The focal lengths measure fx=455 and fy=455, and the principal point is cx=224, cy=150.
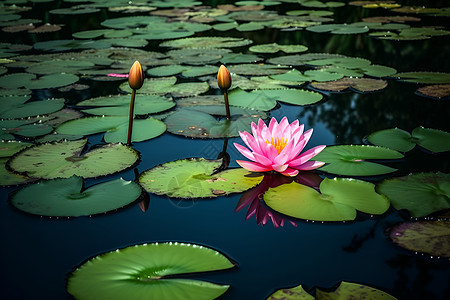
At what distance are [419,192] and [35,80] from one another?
2.44m

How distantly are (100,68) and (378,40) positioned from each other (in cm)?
241

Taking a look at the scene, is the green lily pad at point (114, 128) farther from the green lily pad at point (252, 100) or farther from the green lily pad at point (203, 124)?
the green lily pad at point (252, 100)

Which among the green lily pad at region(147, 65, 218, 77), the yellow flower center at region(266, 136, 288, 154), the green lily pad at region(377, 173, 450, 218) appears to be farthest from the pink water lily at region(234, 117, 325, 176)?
the green lily pad at region(147, 65, 218, 77)

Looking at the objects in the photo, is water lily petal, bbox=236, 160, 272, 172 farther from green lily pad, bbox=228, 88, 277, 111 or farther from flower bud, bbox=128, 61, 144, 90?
green lily pad, bbox=228, 88, 277, 111

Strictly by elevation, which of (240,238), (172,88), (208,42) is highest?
(208,42)

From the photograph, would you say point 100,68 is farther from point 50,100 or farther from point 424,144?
point 424,144

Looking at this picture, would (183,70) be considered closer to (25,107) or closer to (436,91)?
(25,107)

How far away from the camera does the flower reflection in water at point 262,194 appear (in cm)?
144

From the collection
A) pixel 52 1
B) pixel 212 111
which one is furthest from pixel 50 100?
pixel 52 1

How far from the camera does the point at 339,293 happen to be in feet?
3.52

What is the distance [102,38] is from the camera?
4.36 metres

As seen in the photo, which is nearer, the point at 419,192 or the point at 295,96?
the point at 419,192

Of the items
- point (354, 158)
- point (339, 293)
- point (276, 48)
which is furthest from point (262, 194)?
point (276, 48)

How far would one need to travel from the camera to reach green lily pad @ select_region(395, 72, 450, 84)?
2.77 meters
